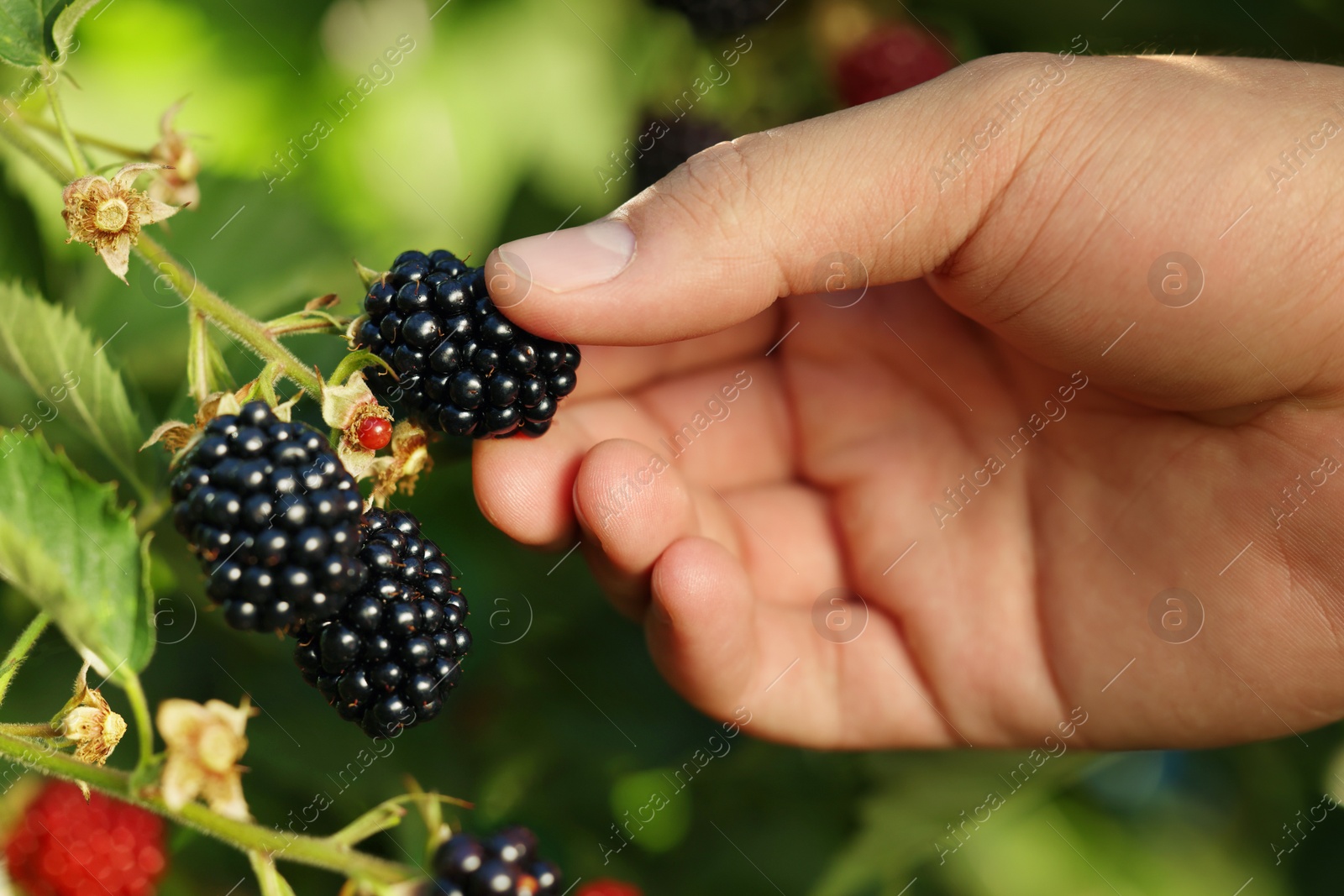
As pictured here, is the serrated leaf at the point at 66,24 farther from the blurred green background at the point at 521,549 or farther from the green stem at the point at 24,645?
the green stem at the point at 24,645

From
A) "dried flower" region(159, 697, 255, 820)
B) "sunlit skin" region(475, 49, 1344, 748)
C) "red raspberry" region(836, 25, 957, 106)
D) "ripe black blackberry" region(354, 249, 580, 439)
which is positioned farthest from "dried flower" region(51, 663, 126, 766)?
"red raspberry" region(836, 25, 957, 106)

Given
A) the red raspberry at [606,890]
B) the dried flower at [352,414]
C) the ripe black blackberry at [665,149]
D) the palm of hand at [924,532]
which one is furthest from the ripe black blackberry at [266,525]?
the ripe black blackberry at [665,149]

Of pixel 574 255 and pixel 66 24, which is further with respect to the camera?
pixel 574 255

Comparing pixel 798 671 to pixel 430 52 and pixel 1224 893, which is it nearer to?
pixel 1224 893

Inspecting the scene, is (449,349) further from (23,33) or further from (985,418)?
(985,418)

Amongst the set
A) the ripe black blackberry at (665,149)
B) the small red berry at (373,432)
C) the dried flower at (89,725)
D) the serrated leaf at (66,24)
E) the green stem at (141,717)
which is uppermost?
the serrated leaf at (66,24)

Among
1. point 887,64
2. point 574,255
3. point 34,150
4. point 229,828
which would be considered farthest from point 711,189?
point 887,64

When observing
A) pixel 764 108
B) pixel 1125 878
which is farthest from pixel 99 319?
pixel 1125 878
